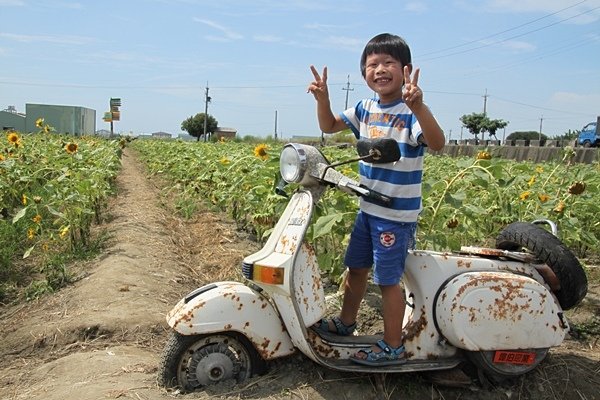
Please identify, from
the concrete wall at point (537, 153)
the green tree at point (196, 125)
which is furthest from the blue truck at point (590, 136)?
the green tree at point (196, 125)

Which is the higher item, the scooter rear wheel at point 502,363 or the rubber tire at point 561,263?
the rubber tire at point 561,263

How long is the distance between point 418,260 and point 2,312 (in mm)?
3157

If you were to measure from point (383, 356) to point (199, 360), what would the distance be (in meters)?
0.85

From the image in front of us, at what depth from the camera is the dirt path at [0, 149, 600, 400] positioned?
2.88m

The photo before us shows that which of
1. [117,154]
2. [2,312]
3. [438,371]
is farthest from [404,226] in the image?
[117,154]

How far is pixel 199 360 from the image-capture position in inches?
113

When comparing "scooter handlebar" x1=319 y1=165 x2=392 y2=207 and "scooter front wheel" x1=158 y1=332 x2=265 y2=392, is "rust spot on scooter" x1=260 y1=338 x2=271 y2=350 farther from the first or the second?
"scooter handlebar" x1=319 y1=165 x2=392 y2=207

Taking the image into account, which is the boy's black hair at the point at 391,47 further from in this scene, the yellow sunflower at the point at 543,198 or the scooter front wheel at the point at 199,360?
the yellow sunflower at the point at 543,198

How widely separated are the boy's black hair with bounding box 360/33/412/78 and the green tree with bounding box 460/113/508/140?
4190 cm

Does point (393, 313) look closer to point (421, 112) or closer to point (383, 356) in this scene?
point (383, 356)

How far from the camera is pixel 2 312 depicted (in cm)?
450

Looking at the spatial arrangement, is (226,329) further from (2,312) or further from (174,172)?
(174,172)

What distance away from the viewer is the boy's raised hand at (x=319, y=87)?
3.00 metres

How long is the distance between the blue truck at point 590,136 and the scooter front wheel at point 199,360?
32163 millimetres
